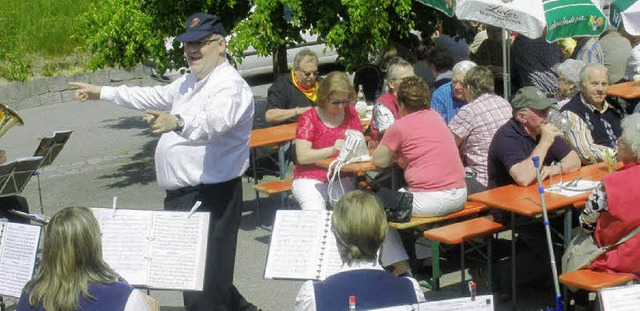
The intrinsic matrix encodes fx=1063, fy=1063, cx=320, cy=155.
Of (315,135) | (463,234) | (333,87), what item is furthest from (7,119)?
(463,234)

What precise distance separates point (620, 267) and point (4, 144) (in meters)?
9.09

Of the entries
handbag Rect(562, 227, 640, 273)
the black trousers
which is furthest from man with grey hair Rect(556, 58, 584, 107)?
the black trousers

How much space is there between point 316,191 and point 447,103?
184cm

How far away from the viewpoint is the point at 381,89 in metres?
11.3

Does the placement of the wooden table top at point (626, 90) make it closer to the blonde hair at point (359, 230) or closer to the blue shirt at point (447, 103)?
the blue shirt at point (447, 103)

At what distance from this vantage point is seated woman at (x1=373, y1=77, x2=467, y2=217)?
7199 mm

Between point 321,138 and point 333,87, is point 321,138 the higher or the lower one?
the lower one

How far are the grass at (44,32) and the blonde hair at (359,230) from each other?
471 inches

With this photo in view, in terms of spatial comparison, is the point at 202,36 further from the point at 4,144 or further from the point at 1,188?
the point at 4,144

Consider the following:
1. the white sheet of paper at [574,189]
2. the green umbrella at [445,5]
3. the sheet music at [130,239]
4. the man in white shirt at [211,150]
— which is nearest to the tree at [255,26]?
the green umbrella at [445,5]

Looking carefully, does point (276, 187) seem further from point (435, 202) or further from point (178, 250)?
point (178, 250)

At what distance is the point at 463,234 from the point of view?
22.4ft

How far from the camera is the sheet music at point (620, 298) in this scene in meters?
4.34

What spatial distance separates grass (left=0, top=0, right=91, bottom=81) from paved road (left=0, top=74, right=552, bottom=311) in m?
0.85
